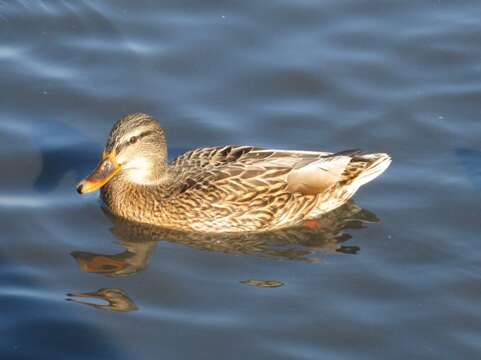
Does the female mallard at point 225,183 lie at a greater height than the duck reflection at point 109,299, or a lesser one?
greater

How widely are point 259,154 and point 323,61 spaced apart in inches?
99.3

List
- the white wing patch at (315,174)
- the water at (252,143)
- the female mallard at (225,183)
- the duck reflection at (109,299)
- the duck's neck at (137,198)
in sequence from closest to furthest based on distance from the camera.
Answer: the water at (252,143) → the duck reflection at (109,299) → the female mallard at (225,183) → the duck's neck at (137,198) → the white wing patch at (315,174)

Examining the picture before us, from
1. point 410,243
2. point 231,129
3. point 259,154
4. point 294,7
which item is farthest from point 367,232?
point 294,7

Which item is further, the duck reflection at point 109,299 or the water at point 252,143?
the duck reflection at point 109,299

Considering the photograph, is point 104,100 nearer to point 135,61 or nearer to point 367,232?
point 135,61

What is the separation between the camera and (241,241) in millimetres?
10844

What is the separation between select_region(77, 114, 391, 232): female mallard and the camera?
10977 millimetres

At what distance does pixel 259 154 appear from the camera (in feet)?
36.6

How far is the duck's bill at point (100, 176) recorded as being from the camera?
10633 millimetres

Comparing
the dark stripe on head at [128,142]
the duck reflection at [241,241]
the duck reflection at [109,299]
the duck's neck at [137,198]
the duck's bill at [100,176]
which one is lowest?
the duck reflection at [109,299]

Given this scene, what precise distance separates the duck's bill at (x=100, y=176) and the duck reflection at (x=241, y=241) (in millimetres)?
507

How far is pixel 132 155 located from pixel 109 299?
1787mm

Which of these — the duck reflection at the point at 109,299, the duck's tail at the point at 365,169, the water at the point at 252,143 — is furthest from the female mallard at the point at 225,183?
the duck reflection at the point at 109,299

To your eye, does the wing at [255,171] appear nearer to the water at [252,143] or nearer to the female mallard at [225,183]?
the female mallard at [225,183]
